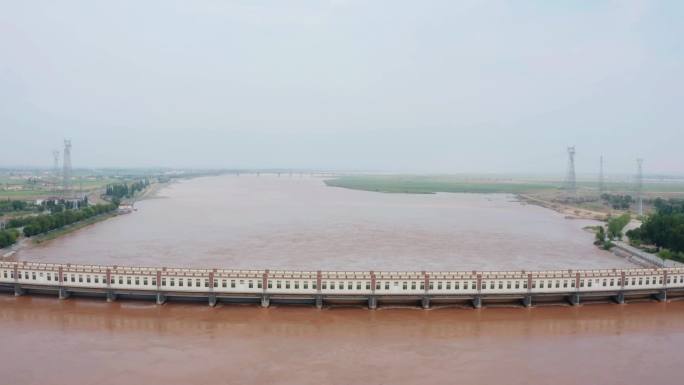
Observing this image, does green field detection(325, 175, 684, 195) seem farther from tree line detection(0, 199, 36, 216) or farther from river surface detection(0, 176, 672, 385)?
river surface detection(0, 176, 672, 385)

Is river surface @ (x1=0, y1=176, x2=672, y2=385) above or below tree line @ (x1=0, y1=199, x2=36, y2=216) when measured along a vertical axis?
below

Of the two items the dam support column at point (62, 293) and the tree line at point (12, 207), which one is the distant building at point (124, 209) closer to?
the tree line at point (12, 207)

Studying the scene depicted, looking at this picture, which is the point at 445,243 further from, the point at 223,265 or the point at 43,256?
the point at 43,256

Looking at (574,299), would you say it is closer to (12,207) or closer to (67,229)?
(67,229)

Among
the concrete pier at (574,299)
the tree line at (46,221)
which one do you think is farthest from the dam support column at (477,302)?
the tree line at (46,221)

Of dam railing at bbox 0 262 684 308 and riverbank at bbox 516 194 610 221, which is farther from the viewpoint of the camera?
riverbank at bbox 516 194 610 221

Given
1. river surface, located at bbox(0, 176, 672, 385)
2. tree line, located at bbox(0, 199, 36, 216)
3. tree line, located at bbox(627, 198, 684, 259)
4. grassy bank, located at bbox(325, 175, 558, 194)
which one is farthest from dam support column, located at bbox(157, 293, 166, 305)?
grassy bank, located at bbox(325, 175, 558, 194)

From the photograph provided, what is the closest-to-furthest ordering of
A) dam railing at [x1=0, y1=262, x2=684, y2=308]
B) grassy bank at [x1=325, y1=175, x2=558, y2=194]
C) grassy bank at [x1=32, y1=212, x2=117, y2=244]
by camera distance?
1. dam railing at [x1=0, y1=262, x2=684, y2=308]
2. grassy bank at [x1=32, y1=212, x2=117, y2=244]
3. grassy bank at [x1=325, y1=175, x2=558, y2=194]

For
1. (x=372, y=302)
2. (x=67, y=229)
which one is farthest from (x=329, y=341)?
(x=67, y=229)

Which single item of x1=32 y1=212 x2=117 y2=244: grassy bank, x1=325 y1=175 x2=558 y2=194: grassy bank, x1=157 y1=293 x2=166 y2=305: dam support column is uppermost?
x1=325 y1=175 x2=558 y2=194: grassy bank
